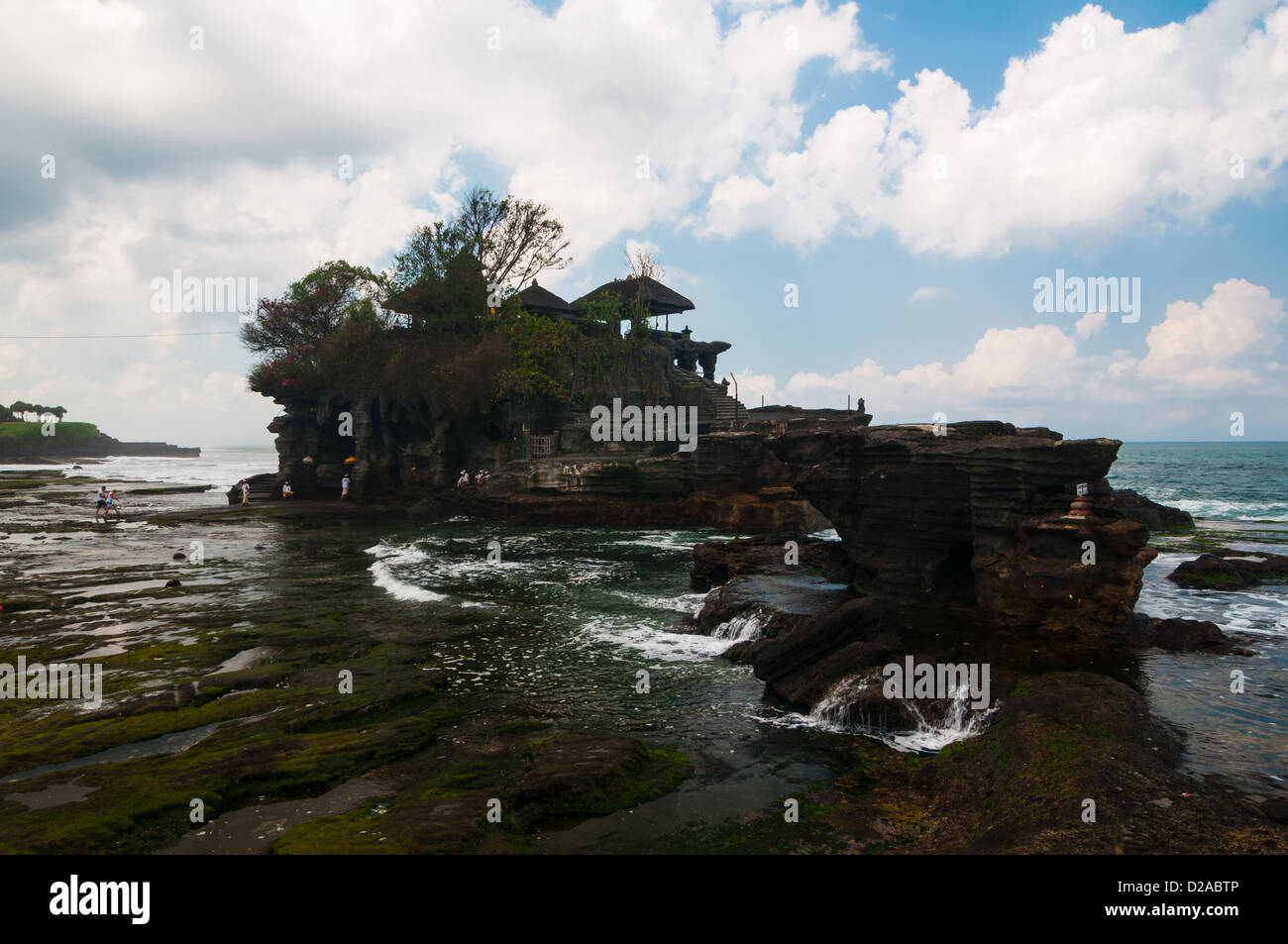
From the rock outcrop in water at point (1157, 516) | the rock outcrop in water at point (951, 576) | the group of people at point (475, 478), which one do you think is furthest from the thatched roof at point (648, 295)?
the rock outcrop in water at point (951, 576)

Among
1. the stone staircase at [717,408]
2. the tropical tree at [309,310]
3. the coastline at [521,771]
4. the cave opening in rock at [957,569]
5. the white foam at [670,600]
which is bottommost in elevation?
the white foam at [670,600]

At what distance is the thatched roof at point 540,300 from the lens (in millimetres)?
52719

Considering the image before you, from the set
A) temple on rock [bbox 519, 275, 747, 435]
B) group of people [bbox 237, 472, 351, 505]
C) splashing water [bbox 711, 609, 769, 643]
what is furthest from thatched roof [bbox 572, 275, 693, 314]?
splashing water [bbox 711, 609, 769, 643]

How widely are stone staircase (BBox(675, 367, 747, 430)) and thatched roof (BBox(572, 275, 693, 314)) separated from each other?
7.02 m

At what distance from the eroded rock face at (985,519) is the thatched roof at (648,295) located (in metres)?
38.0

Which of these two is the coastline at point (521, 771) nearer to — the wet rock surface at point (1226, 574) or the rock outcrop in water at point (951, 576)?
the rock outcrop in water at point (951, 576)

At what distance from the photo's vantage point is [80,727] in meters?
9.42

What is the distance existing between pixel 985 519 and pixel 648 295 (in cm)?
4332

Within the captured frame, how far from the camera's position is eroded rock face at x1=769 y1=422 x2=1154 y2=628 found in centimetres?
1285

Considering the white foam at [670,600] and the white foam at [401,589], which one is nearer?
the white foam at [670,600]

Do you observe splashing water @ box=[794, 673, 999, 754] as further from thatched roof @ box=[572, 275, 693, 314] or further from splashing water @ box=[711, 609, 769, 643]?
thatched roof @ box=[572, 275, 693, 314]
